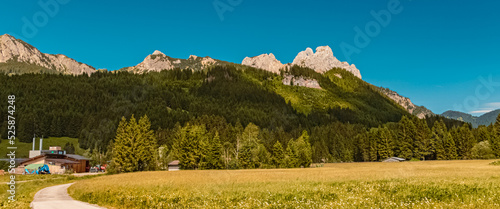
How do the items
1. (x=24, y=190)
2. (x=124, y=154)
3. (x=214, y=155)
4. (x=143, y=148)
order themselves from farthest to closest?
(x=214, y=155) → (x=143, y=148) → (x=124, y=154) → (x=24, y=190)

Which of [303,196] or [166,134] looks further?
[166,134]

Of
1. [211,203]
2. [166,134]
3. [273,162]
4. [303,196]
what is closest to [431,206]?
[303,196]

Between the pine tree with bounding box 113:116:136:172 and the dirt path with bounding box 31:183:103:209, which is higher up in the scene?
the pine tree with bounding box 113:116:136:172

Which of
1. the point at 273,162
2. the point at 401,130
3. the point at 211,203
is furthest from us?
the point at 401,130

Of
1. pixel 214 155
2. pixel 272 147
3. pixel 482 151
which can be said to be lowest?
pixel 482 151

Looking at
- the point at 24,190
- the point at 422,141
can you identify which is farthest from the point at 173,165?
the point at 422,141

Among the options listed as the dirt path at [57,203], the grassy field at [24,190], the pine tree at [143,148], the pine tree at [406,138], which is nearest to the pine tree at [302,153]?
the pine tree at [406,138]

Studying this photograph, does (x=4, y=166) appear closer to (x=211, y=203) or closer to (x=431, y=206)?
(x=211, y=203)

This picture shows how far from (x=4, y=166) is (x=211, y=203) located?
14629 centimetres

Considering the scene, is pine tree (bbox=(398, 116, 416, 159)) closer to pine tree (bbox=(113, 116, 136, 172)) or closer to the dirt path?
pine tree (bbox=(113, 116, 136, 172))

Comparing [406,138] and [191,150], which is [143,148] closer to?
[191,150]

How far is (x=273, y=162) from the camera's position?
370 ft

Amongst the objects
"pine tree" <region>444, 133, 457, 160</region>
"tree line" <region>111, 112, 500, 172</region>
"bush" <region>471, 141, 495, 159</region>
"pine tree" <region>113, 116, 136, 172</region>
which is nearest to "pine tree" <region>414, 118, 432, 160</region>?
"tree line" <region>111, 112, 500, 172</region>

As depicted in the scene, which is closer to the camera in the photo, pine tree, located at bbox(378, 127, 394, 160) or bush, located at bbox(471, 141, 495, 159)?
bush, located at bbox(471, 141, 495, 159)
